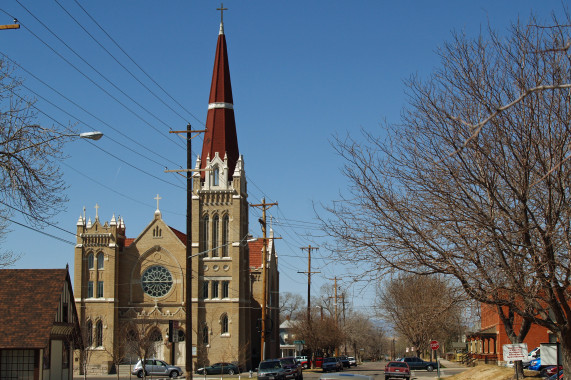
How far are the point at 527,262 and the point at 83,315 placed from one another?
56329 millimetres

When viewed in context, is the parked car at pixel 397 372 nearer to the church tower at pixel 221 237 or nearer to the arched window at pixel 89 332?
the church tower at pixel 221 237

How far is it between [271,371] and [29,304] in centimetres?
1384

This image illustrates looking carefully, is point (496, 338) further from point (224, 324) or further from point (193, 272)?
point (193, 272)

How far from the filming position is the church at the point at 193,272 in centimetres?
6812

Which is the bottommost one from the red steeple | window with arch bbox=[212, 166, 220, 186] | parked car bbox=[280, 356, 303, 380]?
parked car bbox=[280, 356, 303, 380]

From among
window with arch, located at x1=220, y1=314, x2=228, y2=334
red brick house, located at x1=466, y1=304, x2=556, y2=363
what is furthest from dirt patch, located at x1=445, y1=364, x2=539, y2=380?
window with arch, located at x1=220, y1=314, x2=228, y2=334

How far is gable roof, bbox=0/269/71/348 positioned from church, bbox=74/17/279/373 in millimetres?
36320

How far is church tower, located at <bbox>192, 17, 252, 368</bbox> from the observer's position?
6825cm

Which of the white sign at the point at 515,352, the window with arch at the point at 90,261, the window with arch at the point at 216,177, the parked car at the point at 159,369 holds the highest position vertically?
the window with arch at the point at 216,177

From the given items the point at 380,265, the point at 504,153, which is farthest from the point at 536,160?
→ the point at 380,265

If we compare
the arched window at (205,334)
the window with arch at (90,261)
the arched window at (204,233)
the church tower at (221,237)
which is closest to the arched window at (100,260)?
the window with arch at (90,261)

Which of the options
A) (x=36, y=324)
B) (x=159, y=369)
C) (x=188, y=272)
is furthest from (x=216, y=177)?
(x=36, y=324)

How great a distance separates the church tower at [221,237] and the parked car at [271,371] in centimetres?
2665

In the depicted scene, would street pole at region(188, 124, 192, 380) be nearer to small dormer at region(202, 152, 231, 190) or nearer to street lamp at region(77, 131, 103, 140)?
street lamp at region(77, 131, 103, 140)
